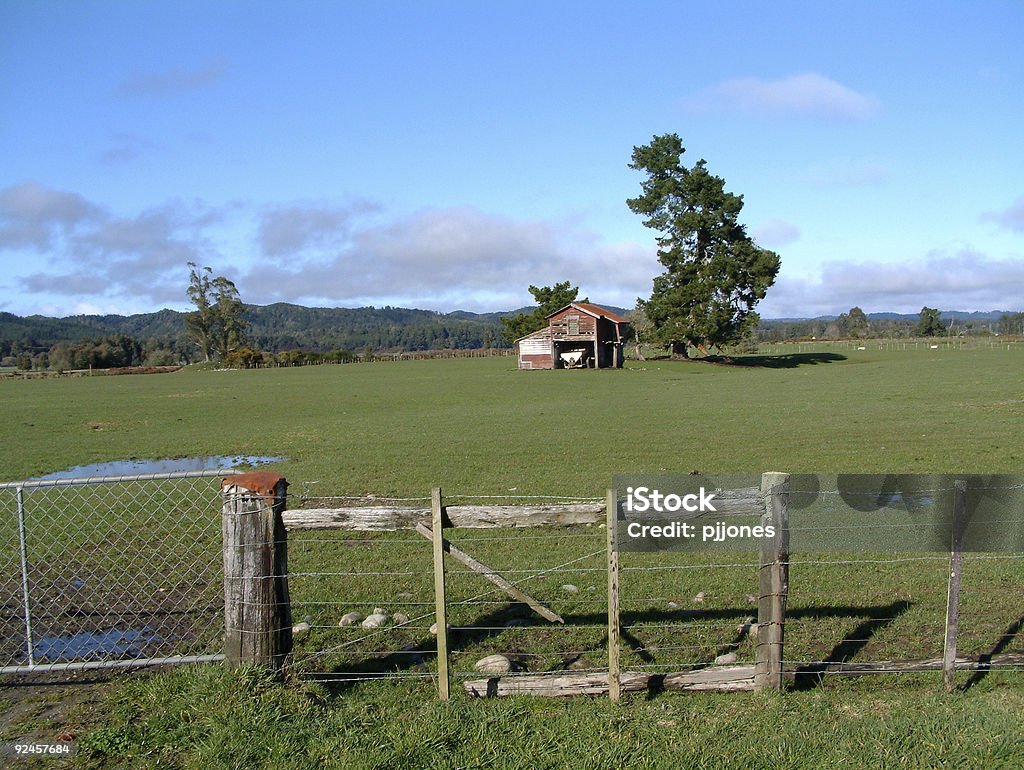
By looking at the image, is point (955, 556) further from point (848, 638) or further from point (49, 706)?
point (49, 706)

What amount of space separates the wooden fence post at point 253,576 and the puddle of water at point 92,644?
1594mm

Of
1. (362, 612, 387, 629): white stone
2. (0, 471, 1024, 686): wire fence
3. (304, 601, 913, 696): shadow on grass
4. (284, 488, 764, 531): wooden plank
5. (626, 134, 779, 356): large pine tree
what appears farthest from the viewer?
(626, 134, 779, 356): large pine tree

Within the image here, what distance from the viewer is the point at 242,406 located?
36625mm

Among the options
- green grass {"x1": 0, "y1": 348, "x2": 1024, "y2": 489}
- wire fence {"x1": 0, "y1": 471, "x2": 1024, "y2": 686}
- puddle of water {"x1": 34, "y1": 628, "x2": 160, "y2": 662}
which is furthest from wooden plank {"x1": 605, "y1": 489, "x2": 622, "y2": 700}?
green grass {"x1": 0, "y1": 348, "x2": 1024, "y2": 489}

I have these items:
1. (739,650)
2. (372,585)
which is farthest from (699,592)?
(372,585)

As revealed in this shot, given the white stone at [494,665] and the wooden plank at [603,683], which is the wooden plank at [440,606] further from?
the white stone at [494,665]

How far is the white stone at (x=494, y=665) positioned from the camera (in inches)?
240

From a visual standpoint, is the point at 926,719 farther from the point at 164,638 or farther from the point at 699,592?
the point at 164,638

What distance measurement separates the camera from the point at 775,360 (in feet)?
256

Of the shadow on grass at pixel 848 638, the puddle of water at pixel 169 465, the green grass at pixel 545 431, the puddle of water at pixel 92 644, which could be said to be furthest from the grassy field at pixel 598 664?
the puddle of water at pixel 92 644

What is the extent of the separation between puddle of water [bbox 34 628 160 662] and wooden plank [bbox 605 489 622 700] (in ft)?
13.3

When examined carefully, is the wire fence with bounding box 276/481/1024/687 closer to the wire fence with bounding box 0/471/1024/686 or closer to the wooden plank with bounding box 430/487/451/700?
the wire fence with bounding box 0/471/1024/686

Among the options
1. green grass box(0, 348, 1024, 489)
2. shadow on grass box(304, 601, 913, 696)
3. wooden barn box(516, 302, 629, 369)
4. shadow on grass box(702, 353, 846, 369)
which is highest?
wooden barn box(516, 302, 629, 369)

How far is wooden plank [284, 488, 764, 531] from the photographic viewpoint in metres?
5.75
